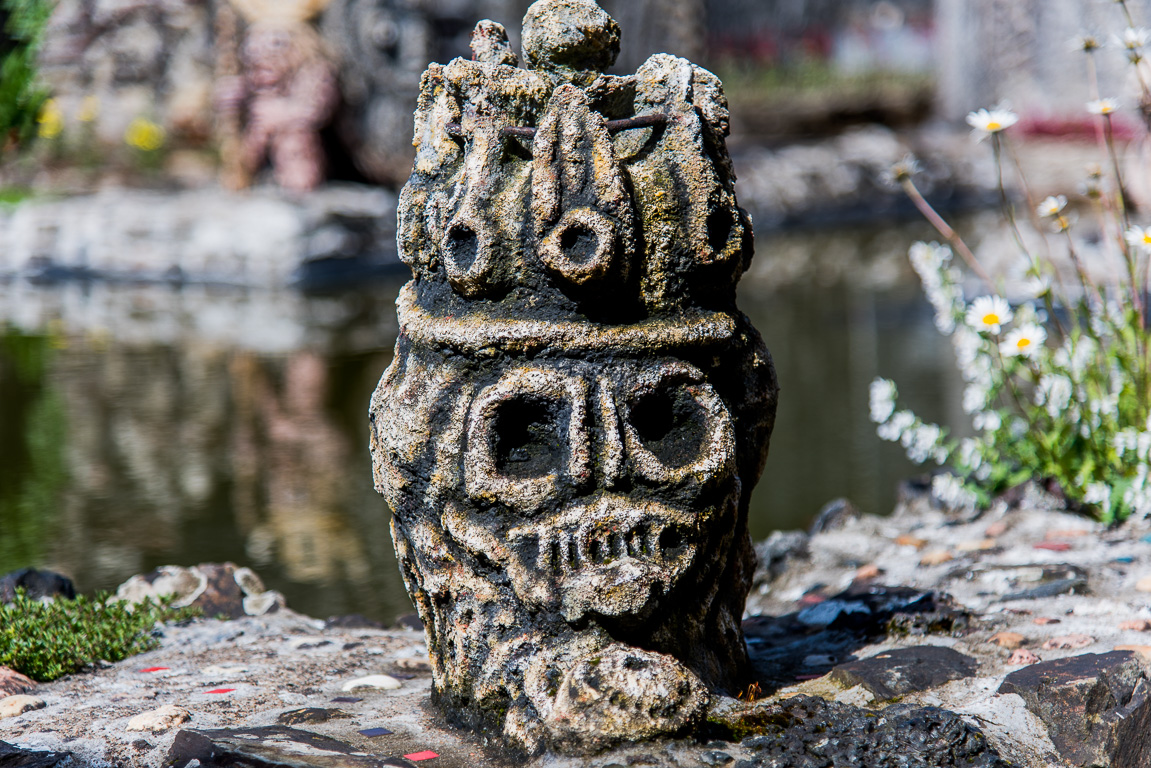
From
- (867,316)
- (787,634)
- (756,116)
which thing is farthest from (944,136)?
(787,634)

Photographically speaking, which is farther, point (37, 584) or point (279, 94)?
point (279, 94)

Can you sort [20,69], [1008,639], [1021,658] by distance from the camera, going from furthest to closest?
1. [20,69]
2. [1008,639]
3. [1021,658]

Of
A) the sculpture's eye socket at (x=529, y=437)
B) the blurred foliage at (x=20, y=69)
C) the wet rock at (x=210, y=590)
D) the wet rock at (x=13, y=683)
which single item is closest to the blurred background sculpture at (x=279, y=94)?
the blurred foliage at (x=20, y=69)

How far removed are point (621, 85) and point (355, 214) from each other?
8.31m

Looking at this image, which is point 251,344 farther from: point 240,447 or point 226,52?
point 226,52

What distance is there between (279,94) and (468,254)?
9.43m

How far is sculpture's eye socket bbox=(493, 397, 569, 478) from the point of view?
209 centimetres

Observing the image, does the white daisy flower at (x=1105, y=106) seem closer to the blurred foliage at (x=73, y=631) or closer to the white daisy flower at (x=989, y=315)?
the white daisy flower at (x=989, y=315)

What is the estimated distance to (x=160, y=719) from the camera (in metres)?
2.26

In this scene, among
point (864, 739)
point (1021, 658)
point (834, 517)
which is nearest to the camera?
point (864, 739)

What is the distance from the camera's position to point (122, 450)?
18.1ft

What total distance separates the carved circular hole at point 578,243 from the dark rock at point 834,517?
2.15 m

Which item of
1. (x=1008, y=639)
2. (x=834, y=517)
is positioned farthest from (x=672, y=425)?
(x=834, y=517)

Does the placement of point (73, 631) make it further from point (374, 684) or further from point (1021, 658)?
point (1021, 658)
